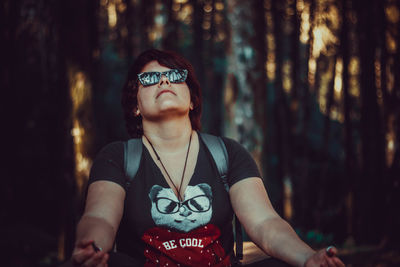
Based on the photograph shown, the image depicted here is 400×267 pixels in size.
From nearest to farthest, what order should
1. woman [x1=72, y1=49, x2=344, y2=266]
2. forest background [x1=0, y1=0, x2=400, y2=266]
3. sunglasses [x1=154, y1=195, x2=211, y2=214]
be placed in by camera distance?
1. woman [x1=72, y1=49, x2=344, y2=266]
2. sunglasses [x1=154, y1=195, x2=211, y2=214]
3. forest background [x1=0, y1=0, x2=400, y2=266]

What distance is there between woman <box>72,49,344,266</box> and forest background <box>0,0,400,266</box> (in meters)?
0.34

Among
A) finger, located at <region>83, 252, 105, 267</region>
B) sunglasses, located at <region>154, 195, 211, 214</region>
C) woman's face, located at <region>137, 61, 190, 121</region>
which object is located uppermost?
woman's face, located at <region>137, 61, 190, 121</region>

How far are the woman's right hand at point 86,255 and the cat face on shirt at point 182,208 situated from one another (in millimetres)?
414

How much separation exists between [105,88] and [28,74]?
5.69 feet

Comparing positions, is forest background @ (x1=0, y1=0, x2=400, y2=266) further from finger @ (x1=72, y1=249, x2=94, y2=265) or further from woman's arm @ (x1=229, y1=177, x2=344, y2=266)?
finger @ (x1=72, y1=249, x2=94, y2=265)

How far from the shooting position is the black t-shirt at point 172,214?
179cm

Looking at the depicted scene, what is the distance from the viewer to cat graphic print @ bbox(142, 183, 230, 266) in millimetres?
1774

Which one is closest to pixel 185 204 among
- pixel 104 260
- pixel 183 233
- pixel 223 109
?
pixel 183 233

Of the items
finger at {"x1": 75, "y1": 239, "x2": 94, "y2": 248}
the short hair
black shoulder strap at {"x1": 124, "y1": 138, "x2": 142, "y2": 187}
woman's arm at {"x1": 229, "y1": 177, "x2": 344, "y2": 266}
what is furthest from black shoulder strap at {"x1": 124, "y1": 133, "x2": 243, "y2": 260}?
finger at {"x1": 75, "y1": 239, "x2": 94, "y2": 248}

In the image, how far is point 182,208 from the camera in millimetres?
1850

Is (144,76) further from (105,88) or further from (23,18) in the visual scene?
(105,88)

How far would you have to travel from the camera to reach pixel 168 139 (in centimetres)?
210

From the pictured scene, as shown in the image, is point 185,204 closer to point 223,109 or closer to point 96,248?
point 96,248

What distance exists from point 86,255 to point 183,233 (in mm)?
528
